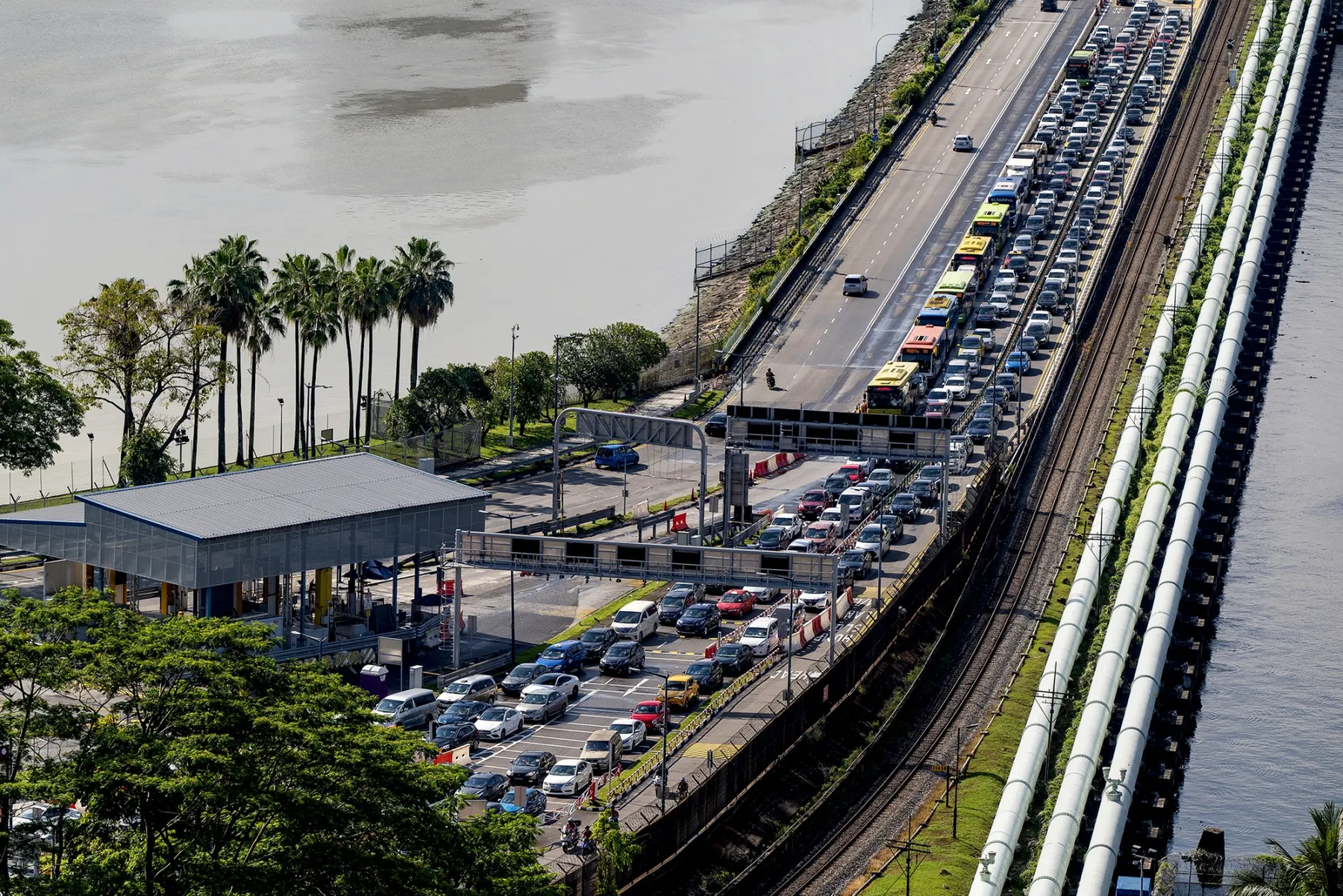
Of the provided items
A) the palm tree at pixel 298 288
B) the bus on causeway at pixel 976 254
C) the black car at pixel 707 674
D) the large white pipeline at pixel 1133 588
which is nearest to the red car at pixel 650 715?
the black car at pixel 707 674

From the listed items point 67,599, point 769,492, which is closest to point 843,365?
point 769,492

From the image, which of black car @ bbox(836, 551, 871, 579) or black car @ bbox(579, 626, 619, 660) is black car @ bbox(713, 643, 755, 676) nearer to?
black car @ bbox(579, 626, 619, 660)

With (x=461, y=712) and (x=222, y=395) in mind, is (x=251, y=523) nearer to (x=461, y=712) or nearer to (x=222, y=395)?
(x=461, y=712)

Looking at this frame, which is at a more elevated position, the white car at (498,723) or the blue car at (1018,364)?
the blue car at (1018,364)

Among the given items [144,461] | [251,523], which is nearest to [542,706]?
[251,523]

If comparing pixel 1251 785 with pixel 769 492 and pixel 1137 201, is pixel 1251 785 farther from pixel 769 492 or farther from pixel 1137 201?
pixel 1137 201

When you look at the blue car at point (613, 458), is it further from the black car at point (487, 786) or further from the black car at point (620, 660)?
the black car at point (487, 786)
